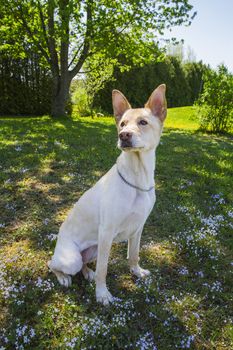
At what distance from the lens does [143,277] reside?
4.24 meters

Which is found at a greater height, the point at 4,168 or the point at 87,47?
the point at 87,47

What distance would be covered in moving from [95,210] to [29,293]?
127 cm

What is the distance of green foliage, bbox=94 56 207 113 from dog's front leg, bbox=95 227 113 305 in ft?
63.6

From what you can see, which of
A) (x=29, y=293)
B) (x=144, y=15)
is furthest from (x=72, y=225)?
(x=144, y=15)

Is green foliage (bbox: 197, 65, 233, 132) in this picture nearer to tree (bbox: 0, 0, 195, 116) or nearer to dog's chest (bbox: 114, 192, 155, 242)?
tree (bbox: 0, 0, 195, 116)

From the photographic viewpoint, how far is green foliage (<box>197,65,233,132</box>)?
15.7 m

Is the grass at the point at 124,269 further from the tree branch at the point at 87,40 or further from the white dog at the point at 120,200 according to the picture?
the tree branch at the point at 87,40

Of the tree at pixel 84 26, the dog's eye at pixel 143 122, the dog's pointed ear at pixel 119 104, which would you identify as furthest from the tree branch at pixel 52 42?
the dog's eye at pixel 143 122

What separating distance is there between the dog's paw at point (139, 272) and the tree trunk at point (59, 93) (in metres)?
14.6

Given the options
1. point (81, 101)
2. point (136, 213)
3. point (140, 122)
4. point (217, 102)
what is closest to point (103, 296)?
point (136, 213)

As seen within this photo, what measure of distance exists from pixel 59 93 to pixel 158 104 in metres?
14.7

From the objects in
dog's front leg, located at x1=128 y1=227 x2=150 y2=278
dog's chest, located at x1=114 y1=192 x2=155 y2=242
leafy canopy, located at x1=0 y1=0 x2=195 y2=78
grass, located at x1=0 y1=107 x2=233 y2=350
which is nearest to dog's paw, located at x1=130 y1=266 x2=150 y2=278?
dog's front leg, located at x1=128 y1=227 x2=150 y2=278

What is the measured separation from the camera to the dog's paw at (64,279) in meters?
3.95

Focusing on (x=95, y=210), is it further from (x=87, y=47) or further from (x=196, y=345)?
(x=87, y=47)
